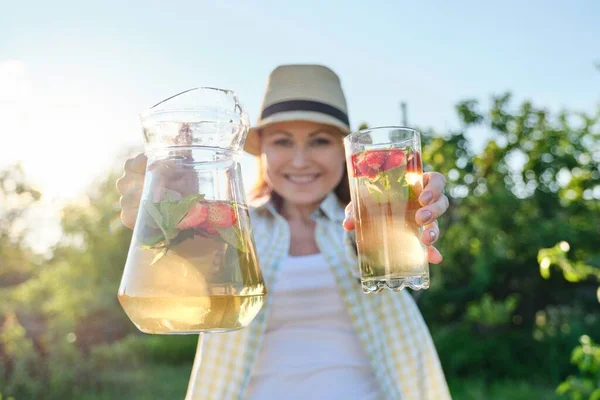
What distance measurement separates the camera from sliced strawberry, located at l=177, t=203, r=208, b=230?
128 cm

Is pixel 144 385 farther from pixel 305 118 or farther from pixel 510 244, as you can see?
pixel 305 118

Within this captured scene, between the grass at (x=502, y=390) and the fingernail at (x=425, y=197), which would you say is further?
the grass at (x=502, y=390)

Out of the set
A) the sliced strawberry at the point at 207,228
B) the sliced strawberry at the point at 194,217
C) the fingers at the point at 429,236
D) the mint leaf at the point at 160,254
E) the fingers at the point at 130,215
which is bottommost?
the fingers at the point at 429,236

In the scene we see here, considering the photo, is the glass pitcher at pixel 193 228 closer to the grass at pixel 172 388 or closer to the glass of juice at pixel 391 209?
the glass of juice at pixel 391 209

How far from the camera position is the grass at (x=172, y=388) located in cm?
746

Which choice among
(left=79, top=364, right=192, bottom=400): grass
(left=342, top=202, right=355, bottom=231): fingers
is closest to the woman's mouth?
(left=342, top=202, right=355, bottom=231): fingers

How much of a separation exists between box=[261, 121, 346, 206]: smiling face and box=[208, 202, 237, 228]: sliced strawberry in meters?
1.29

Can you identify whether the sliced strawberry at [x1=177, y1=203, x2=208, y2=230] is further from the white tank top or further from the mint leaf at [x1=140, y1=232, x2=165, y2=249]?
the white tank top

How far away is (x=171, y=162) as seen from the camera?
4.50ft

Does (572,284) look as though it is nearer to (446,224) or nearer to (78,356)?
(446,224)

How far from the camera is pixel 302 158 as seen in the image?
2.64 m

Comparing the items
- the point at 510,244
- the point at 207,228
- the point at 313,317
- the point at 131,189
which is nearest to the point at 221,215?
the point at 207,228

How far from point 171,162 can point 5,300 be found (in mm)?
8841

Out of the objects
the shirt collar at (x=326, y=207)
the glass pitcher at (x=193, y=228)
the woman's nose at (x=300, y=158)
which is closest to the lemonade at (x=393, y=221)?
the glass pitcher at (x=193, y=228)
